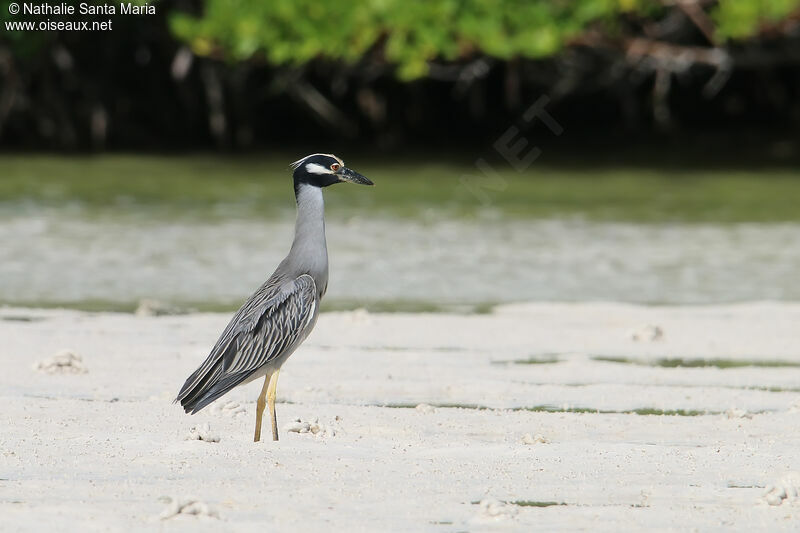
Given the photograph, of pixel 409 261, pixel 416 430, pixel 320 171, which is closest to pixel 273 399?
pixel 416 430

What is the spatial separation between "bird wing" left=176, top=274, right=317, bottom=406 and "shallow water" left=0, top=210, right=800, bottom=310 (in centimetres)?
324

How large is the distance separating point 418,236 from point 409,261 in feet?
4.13

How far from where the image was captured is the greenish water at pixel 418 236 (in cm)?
895

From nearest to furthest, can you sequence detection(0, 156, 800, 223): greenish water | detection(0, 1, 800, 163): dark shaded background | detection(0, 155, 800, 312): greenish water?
detection(0, 155, 800, 312): greenish water < detection(0, 156, 800, 223): greenish water < detection(0, 1, 800, 163): dark shaded background

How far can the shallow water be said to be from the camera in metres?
8.79

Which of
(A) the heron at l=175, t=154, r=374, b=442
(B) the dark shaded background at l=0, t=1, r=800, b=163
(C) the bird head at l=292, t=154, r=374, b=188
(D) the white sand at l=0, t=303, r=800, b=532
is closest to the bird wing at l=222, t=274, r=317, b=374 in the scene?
(A) the heron at l=175, t=154, r=374, b=442

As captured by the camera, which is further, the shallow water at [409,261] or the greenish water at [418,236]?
the greenish water at [418,236]

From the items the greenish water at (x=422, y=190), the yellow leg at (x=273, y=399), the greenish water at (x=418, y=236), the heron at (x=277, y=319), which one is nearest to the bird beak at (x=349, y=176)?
the heron at (x=277, y=319)

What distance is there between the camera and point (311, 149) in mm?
20531

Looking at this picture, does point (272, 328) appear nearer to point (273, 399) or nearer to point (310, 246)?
point (273, 399)

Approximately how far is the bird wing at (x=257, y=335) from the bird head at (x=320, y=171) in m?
0.39

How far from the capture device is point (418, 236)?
11.3 metres

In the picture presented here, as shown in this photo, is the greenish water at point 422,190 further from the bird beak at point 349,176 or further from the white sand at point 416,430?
the bird beak at point 349,176

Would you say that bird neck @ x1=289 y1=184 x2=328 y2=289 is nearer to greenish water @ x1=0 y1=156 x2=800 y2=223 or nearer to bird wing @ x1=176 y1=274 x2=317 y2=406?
bird wing @ x1=176 y1=274 x2=317 y2=406
